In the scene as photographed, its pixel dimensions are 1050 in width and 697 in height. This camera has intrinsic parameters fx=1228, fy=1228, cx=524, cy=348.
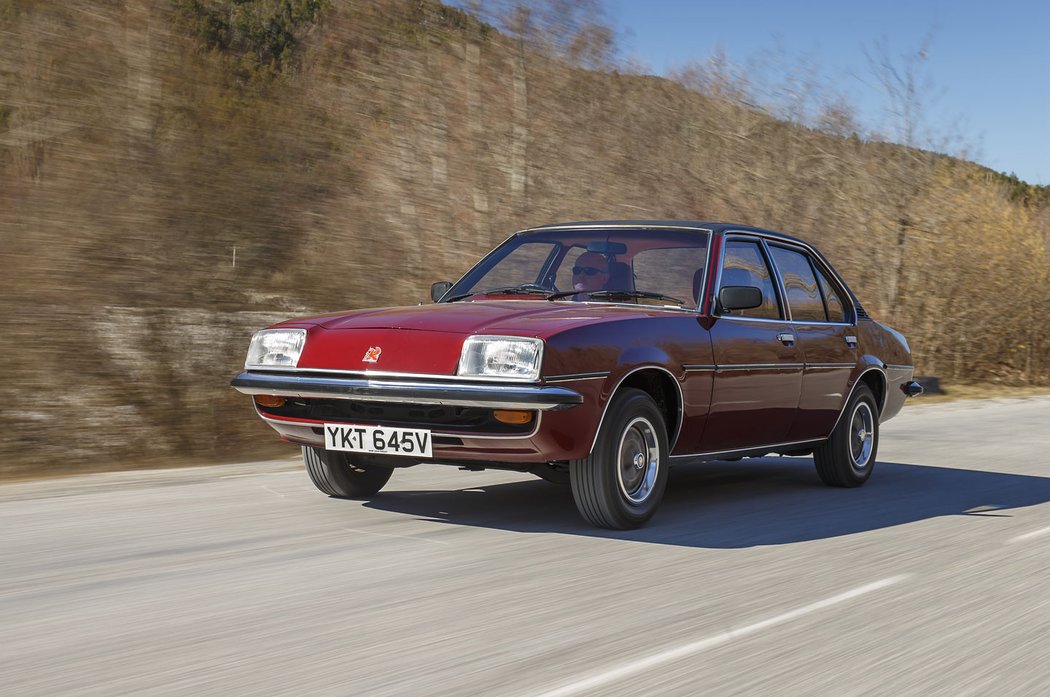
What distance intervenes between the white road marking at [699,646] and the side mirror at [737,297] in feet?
6.62

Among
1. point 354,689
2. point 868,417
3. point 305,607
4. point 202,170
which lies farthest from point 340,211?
point 354,689

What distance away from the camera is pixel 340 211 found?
538 inches

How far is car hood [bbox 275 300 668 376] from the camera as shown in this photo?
5.87 m

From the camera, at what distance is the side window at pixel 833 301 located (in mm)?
8508

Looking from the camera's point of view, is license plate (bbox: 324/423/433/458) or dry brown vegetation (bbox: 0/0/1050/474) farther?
dry brown vegetation (bbox: 0/0/1050/474)

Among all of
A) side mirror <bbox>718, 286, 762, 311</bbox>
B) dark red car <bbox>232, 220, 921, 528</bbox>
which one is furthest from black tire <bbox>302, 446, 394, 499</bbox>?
side mirror <bbox>718, 286, 762, 311</bbox>

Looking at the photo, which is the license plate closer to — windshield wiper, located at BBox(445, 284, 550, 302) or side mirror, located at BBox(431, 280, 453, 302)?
windshield wiper, located at BBox(445, 284, 550, 302)

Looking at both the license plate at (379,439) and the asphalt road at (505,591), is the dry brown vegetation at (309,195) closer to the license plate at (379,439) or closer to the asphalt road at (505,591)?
the asphalt road at (505,591)

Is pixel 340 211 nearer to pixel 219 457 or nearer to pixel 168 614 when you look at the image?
pixel 219 457

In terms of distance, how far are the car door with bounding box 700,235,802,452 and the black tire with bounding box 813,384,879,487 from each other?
784 millimetres

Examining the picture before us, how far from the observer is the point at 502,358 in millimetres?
5777

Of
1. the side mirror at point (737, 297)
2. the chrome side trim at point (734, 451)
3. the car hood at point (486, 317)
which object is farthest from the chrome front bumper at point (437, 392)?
the side mirror at point (737, 297)

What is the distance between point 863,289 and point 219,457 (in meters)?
15.2

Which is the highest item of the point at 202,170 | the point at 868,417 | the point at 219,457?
the point at 202,170
